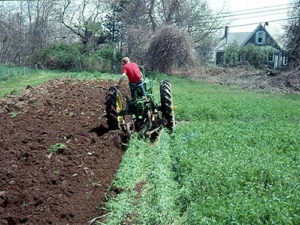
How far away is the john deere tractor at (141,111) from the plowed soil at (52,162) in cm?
50

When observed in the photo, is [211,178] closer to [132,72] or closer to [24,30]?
[132,72]

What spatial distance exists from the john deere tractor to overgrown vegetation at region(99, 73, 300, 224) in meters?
0.40

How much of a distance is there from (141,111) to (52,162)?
2.74 meters

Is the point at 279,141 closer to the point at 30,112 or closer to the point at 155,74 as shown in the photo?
the point at 30,112

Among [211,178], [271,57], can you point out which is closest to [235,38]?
[271,57]

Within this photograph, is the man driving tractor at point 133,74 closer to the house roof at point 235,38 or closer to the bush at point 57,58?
the bush at point 57,58

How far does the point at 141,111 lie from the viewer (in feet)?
24.8

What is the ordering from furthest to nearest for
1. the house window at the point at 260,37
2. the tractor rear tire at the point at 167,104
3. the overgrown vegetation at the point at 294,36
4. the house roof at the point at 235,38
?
the house roof at the point at 235,38, the house window at the point at 260,37, the overgrown vegetation at the point at 294,36, the tractor rear tire at the point at 167,104

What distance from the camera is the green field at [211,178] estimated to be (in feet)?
12.9

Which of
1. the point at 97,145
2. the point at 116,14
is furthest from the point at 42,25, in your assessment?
the point at 97,145

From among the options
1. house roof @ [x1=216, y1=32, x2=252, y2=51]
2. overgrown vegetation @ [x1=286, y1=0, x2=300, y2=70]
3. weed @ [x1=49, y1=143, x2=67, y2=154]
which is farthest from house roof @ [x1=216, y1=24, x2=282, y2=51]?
weed @ [x1=49, y1=143, x2=67, y2=154]

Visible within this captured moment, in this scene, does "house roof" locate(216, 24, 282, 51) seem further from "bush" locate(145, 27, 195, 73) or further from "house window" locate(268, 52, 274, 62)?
"bush" locate(145, 27, 195, 73)

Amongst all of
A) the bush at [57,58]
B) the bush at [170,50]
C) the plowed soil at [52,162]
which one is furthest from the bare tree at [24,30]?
the plowed soil at [52,162]

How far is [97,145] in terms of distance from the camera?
6.59m
